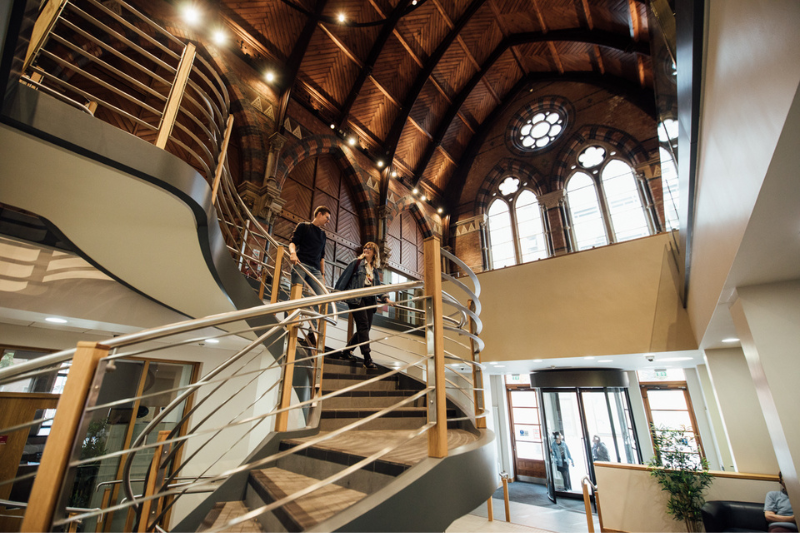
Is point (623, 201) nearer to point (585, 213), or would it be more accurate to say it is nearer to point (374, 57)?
point (585, 213)

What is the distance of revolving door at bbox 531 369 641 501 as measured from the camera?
7285 mm

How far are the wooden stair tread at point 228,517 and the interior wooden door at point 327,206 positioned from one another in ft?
18.0

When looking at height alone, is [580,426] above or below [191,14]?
below

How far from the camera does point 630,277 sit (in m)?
5.32

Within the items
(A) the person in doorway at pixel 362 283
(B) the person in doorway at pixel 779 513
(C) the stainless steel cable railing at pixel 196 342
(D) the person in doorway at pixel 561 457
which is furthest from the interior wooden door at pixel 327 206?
(B) the person in doorway at pixel 779 513

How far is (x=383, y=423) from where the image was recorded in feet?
8.13

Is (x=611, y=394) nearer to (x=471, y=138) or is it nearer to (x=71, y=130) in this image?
(x=471, y=138)

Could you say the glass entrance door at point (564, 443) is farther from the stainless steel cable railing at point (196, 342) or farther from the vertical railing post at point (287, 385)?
the vertical railing post at point (287, 385)

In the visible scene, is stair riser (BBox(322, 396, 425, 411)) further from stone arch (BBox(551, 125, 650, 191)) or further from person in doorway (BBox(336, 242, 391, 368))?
stone arch (BBox(551, 125, 650, 191))

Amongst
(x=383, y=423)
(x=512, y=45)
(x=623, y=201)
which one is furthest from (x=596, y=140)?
(x=383, y=423)

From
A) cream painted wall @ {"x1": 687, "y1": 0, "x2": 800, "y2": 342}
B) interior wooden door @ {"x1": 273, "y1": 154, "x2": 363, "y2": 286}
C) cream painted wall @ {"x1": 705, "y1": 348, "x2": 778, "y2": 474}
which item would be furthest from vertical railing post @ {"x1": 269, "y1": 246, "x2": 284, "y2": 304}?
cream painted wall @ {"x1": 705, "y1": 348, "x2": 778, "y2": 474}

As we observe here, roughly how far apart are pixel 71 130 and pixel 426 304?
73.3 inches

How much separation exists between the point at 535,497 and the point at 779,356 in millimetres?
7220

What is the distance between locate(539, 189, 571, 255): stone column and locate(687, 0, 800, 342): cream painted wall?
23.2 ft
